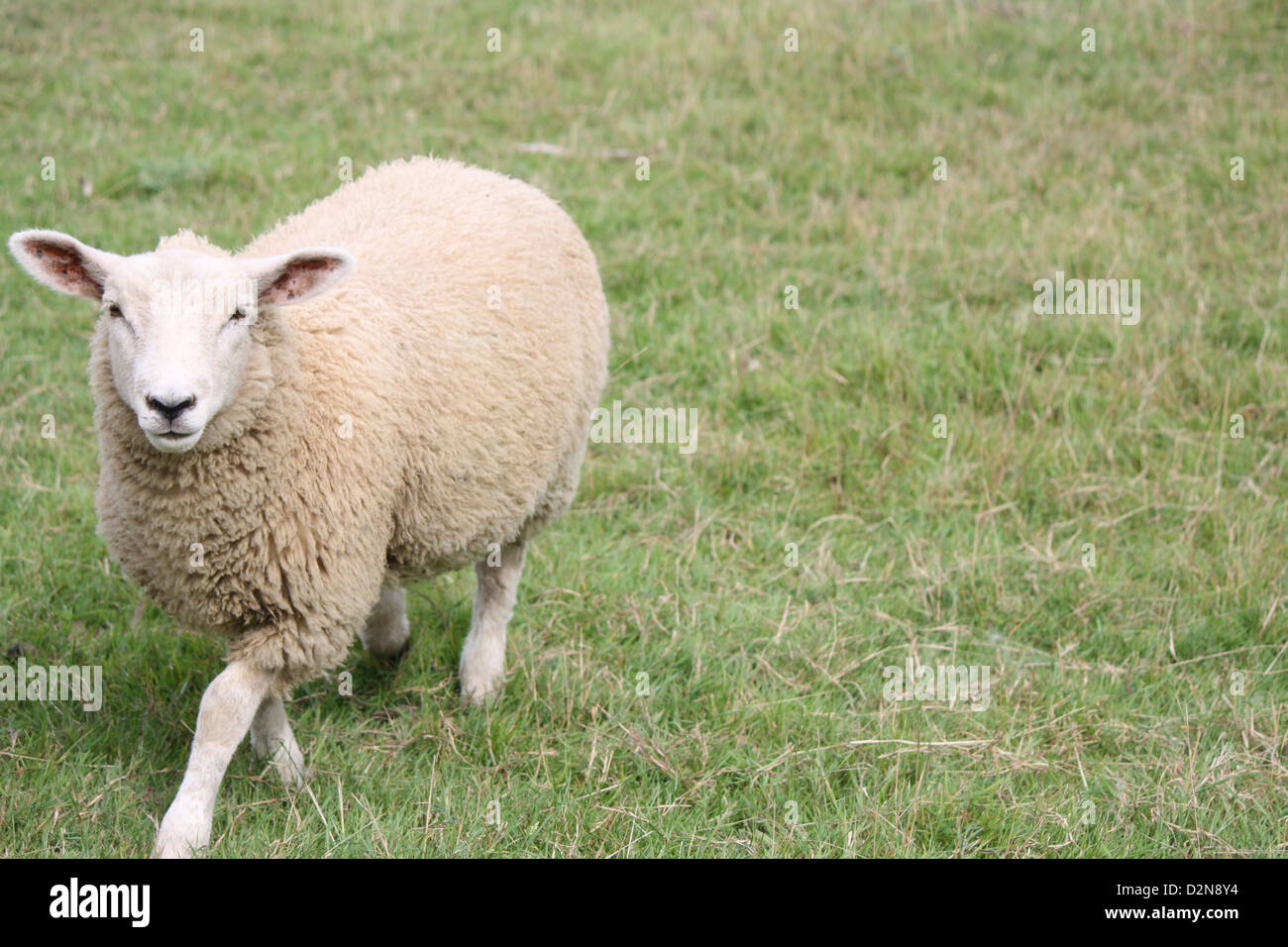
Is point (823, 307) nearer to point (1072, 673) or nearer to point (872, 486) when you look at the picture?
point (872, 486)

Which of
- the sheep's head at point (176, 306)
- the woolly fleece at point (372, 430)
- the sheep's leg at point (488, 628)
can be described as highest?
the sheep's head at point (176, 306)

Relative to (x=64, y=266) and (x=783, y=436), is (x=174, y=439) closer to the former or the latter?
(x=64, y=266)

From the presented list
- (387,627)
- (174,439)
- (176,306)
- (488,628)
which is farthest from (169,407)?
(488,628)

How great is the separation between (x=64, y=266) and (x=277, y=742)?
1.40 m

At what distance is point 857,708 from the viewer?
409 centimetres

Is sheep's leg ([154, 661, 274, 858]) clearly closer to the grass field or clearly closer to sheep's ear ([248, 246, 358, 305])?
the grass field

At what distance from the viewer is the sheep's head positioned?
2.89 m

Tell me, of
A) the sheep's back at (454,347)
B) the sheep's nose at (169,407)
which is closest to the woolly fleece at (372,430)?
the sheep's back at (454,347)

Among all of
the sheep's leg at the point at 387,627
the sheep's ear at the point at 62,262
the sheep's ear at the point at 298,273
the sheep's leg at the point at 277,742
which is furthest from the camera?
the sheep's leg at the point at 387,627

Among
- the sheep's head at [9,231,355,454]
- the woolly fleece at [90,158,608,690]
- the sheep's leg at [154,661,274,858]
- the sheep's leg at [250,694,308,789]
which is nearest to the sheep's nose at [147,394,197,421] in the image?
the sheep's head at [9,231,355,454]

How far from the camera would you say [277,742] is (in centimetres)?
354

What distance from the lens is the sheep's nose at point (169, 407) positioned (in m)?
2.86

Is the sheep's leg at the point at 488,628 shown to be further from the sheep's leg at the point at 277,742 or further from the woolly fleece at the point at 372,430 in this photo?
the sheep's leg at the point at 277,742

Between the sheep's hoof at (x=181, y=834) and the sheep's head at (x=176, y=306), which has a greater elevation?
the sheep's head at (x=176, y=306)
